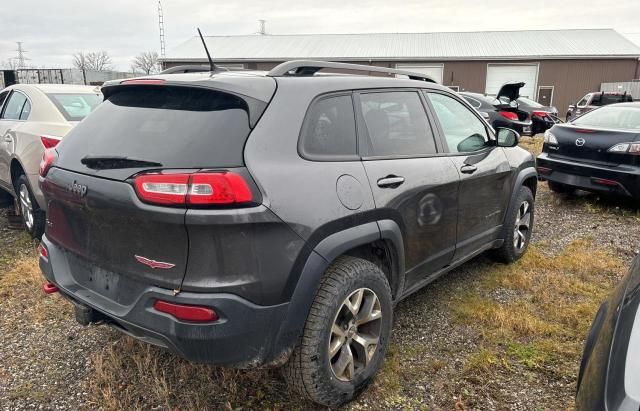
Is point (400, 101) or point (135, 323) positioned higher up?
point (400, 101)

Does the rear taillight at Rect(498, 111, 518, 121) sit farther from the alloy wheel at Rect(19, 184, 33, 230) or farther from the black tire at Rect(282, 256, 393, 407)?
the black tire at Rect(282, 256, 393, 407)

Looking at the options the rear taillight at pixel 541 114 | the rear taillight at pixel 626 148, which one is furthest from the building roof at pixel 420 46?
the rear taillight at pixel 626 148

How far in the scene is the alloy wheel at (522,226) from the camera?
4.46 m

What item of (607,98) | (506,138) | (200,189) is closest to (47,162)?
(200,189)

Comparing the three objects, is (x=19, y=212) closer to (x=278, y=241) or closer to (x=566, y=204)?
(x=278, y=241)

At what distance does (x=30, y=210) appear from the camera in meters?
4.92

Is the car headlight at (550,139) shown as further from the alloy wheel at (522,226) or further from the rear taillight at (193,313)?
the rear taillight at (193,313)

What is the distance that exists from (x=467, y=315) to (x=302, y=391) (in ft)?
5.38

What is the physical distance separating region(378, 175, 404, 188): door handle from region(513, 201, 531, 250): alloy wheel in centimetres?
212

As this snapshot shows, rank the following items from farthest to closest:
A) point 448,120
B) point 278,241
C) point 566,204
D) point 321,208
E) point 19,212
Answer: point 566,204
point 19,212
point 448,120
point 321,208
point 278,241

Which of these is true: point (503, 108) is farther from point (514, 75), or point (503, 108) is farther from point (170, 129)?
point (514, 75)

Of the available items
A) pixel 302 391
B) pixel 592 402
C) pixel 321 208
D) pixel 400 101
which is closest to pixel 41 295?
pixel 302 391

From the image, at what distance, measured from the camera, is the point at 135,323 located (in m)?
2.16

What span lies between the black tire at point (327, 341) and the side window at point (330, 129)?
0.57m
